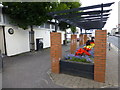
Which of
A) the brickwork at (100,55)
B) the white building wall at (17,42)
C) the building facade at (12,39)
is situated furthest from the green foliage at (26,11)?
the brickwork at (100,55)

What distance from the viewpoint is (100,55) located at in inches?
122

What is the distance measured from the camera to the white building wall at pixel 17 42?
7427mm

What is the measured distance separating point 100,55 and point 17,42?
24.2 ft

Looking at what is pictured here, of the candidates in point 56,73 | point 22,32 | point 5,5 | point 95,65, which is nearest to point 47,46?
point 22,32

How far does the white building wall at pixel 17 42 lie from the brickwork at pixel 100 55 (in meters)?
6.99

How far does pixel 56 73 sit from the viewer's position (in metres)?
4.00

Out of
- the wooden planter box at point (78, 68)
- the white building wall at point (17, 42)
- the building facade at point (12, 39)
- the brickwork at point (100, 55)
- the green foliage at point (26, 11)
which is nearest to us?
the brickwork at point (100, 55)

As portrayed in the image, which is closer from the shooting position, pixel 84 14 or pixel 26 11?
pixel 84 14

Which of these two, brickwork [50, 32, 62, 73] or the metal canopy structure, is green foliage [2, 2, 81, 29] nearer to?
the metal canopy structure

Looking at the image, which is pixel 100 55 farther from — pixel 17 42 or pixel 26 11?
pixel 17 42

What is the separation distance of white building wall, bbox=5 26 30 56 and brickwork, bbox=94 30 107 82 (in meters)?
6.99

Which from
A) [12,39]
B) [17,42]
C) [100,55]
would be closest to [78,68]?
[100,55]

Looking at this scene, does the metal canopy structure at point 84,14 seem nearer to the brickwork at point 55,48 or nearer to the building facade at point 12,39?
the brickwork at point 55,48

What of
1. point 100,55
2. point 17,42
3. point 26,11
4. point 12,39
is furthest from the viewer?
point 17,42
